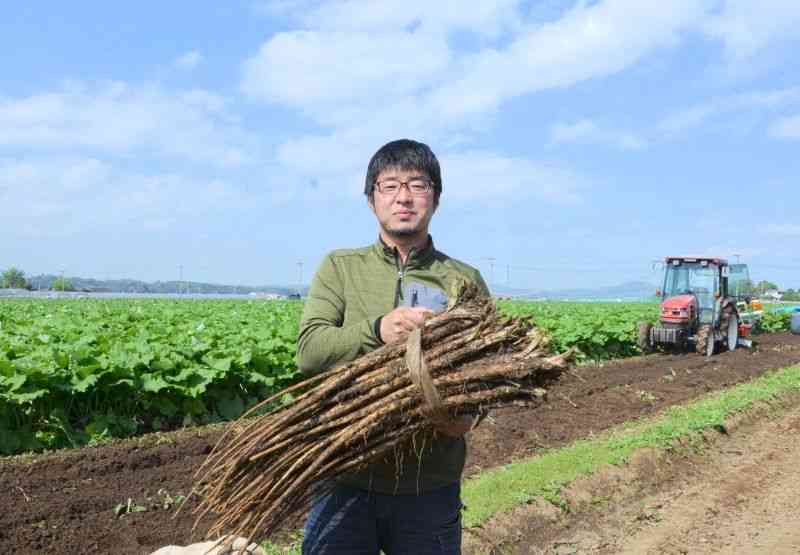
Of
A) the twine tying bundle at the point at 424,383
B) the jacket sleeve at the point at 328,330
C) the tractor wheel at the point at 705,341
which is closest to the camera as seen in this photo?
the twine tying bundle at the point at 424,383

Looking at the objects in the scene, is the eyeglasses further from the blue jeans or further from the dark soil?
the blue jeans

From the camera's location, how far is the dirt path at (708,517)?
200 inches

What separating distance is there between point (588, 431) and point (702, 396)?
11.8 feet

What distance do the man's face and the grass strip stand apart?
308cm

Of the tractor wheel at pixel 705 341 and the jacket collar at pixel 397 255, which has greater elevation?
the jacket collar at pixel 397 255

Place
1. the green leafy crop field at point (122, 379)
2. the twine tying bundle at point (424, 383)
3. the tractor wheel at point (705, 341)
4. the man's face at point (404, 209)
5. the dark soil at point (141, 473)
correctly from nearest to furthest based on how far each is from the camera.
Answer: the twine tying bundle at point (424, 383) → the man's face at point (404, 209) → the dark soil at point (141, 473) → the green leafy crop field at point (122, 379) → the tractor wheel at point (705, 341)

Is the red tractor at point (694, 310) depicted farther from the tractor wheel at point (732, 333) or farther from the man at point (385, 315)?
the man at point (385, 315)

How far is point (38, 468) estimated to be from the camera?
6.18 metres

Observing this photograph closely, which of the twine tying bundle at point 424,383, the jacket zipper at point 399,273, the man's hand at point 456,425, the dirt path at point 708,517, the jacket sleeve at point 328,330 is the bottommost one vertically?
the dirt path at point 708,517

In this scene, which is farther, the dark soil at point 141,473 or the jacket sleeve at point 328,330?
the dark soil at point 141,473

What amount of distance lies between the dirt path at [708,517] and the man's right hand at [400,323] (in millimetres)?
3234

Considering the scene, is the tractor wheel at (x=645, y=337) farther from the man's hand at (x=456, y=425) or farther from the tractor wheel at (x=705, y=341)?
the man's hand at (x=456, y=425)

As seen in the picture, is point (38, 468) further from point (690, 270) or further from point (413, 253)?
point (690, 270)

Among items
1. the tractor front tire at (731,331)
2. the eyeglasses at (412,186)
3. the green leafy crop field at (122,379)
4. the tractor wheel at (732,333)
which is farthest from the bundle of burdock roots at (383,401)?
the tractor wheel at (732,333)
